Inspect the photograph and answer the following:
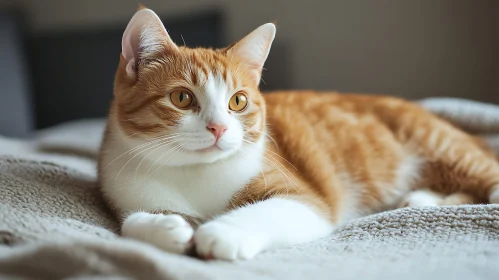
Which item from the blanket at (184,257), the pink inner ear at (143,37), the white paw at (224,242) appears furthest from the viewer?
the pink inner ear at (143,37)

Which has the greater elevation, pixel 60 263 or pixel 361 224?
pixel 60 263

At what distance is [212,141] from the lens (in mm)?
1051

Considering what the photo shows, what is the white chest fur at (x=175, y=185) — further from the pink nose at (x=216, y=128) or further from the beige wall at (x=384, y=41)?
the beige wall at (x=384, y=41)

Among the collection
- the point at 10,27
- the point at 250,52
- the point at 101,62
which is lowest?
the point at 101,62

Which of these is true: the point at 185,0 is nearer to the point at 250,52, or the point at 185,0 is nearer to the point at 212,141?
the point at 250,52

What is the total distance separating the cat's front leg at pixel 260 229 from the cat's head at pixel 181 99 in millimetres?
170

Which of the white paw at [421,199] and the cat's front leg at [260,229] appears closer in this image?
the cat's front leg at [260,229]

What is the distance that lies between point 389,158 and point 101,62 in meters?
1.88

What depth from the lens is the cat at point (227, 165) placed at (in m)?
1.02

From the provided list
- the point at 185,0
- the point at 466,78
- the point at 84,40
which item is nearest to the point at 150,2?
the point at 185,0

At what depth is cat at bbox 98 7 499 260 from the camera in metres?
1.02

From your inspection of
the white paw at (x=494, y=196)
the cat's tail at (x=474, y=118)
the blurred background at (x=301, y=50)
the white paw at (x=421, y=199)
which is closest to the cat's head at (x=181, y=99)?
the white paw at (x=421, y=199)

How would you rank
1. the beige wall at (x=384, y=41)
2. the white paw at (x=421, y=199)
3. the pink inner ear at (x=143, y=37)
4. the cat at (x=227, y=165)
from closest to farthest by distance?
1. the cat at (x=227, y=165)
2. the pink inner ear at (x=143, y=37)
3. the white paw at (x=421, y=199)
4. the beige wall at (x=384, y=41)

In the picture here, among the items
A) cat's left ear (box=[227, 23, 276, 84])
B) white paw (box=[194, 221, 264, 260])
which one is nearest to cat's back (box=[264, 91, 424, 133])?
cat's left ear (box=[227, 23, 276, 84])
